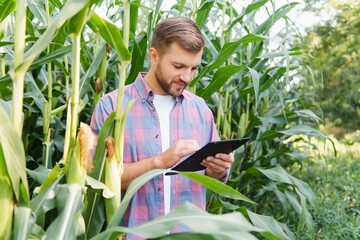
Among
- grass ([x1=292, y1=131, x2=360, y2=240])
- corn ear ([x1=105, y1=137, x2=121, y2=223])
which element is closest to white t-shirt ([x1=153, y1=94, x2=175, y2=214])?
corn ear ([x1=105, y1=137, x2=121, y2=223])

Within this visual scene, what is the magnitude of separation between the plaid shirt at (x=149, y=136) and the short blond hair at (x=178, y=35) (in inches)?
6.6

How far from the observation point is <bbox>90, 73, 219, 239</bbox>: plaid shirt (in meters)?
2.10

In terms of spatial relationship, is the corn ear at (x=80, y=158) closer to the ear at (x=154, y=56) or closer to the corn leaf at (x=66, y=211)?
the corn leaf at (x=66, y=211)

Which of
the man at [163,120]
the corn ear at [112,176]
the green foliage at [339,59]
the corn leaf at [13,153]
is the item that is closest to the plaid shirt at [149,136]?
the man at [163,120]

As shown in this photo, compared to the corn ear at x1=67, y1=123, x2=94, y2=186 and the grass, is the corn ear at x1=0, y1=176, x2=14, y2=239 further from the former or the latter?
the grass

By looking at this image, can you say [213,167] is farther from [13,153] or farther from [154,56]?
[13,153]

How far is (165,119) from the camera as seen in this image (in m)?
2.20

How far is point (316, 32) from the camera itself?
912cm

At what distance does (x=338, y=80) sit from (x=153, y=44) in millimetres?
8026

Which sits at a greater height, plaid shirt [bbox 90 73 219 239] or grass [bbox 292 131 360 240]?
plaid shirt [bbox 90 73 219 239]

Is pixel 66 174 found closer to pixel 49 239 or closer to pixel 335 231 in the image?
pixel 49 239

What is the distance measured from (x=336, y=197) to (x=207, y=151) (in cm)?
217

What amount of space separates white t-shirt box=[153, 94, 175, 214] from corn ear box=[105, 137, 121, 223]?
0.43 meters

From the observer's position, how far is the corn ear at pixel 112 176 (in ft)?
5.55
